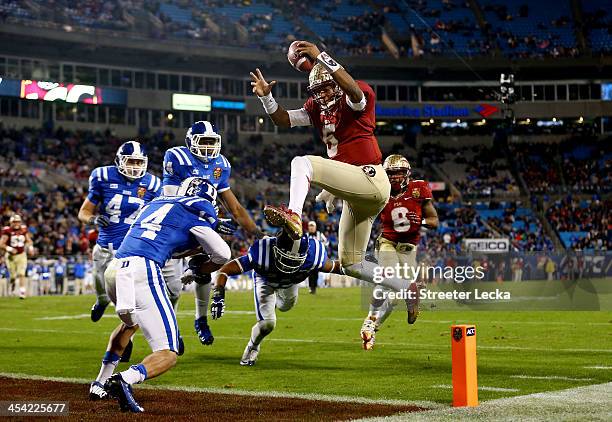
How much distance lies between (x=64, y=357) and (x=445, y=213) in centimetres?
3512

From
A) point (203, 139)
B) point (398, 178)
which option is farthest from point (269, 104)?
point (398, 178)

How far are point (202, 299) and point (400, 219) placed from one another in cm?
325

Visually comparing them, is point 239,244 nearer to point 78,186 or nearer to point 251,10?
point 78,186

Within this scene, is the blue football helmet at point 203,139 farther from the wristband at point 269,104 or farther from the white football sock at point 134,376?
the white football sock at point 134,376

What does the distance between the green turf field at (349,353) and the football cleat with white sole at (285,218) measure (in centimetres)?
152

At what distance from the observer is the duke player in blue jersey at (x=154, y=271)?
6.57 m

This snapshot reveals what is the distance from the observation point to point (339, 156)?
834 cm

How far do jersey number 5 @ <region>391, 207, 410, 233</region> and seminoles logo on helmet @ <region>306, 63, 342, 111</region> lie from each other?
4.28 metres

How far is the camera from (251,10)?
50.2 m

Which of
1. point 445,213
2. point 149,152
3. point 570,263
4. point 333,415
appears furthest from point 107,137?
point 333,415

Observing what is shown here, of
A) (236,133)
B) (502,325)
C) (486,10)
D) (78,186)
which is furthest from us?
(486,10)

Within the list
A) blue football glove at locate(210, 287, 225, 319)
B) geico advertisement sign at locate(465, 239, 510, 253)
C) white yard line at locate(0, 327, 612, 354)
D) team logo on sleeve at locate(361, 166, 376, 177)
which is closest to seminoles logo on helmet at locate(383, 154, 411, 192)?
white yard line at locate(0, 327, 612, 354)

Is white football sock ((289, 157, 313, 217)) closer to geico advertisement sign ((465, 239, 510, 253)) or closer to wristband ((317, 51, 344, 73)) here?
wristband ((317, 51, 344, 73))

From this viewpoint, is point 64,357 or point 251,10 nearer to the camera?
point 64,357
